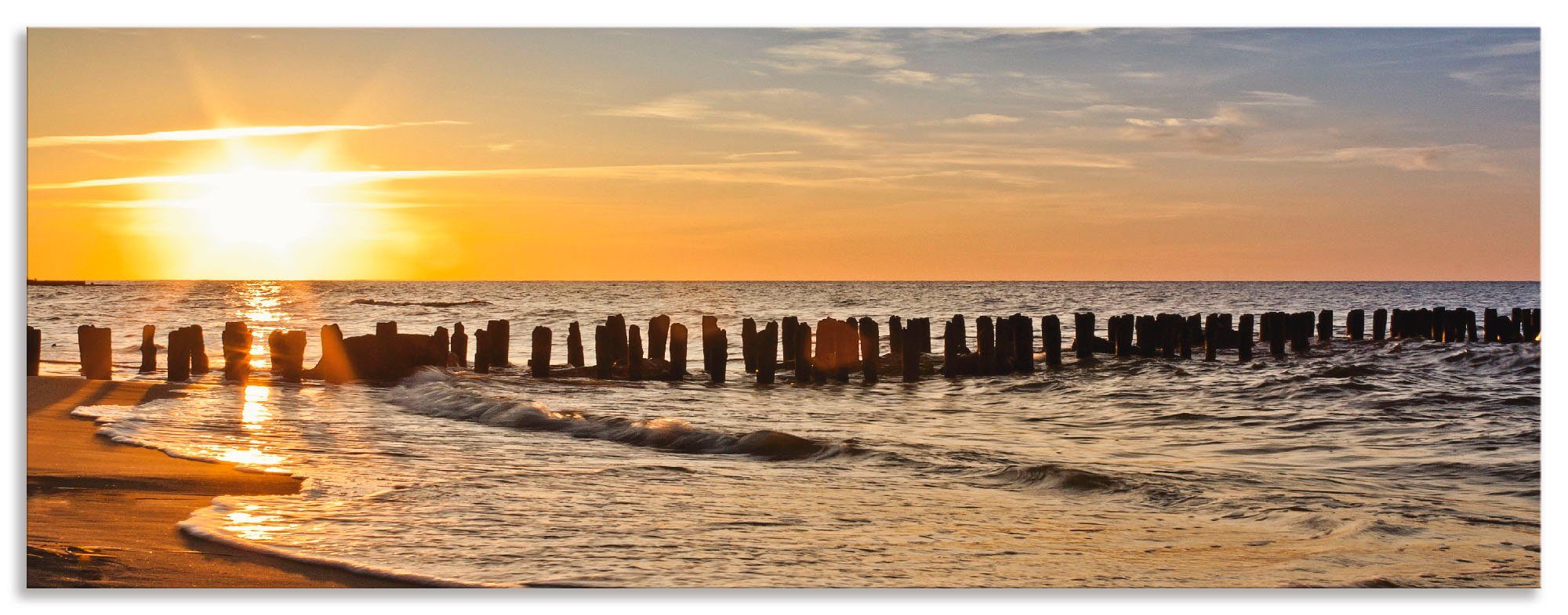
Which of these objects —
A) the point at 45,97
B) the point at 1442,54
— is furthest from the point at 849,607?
the point at 45,97

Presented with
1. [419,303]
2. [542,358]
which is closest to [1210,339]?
[542,358]

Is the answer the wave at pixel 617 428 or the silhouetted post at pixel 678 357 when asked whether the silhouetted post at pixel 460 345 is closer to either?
the silhouetted post at pixel 678 357

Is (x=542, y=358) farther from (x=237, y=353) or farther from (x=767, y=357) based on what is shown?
(x=237, y=353)

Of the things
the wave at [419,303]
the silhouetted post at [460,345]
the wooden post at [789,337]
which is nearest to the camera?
the wooden post at [789,337]

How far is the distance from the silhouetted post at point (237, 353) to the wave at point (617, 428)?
2362 mm

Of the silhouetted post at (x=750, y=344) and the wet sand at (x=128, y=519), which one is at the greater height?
the silhouetted post at (x=750, y=344)

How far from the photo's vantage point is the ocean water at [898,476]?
19.7 feet

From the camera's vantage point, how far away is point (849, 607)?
5.79 metres

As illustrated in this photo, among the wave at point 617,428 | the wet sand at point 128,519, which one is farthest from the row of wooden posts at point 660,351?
the wet sand at point 128,519

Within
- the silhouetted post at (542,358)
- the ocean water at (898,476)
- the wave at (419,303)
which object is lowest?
the ocean water at (898,476)

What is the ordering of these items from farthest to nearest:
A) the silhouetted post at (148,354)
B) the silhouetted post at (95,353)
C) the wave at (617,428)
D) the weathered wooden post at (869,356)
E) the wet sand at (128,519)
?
the silhouetted post at (148,354) → the weathered wooden post at (869,356) → the silhouetted post at (95,353) → the wave at (617,428) → the wet sand at (128,519)

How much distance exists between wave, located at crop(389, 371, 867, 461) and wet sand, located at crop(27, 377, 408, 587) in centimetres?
334

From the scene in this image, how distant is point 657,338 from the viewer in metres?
17.2

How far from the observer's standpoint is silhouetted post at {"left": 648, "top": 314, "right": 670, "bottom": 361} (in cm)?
1706
